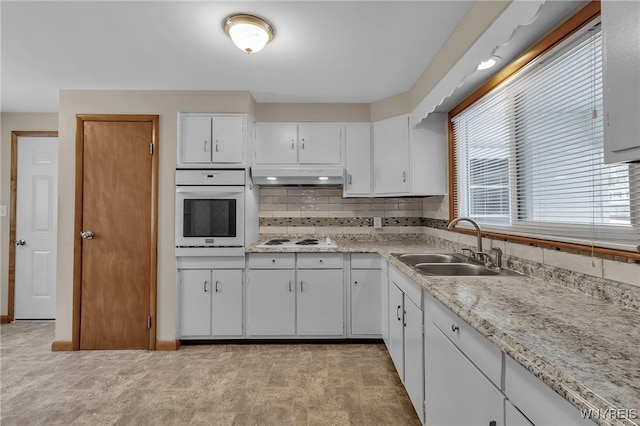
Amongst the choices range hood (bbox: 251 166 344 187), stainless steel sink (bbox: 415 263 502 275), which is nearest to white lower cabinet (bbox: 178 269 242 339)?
range hood (bbox: 251 166 344 187)

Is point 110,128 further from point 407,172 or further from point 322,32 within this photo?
point 407,172

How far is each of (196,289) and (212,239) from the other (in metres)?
0.49

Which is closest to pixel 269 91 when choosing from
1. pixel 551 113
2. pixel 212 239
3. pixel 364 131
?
pixel 364 131

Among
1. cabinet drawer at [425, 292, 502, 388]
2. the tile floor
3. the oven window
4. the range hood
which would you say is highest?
the range hood

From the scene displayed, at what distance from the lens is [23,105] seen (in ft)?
10.8

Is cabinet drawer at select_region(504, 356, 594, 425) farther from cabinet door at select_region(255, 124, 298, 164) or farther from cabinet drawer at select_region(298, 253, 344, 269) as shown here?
cabinet door at select_region(255, 124, 298, 164)

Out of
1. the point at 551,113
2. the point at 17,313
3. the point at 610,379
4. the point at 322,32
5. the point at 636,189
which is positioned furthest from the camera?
the point at 17,313

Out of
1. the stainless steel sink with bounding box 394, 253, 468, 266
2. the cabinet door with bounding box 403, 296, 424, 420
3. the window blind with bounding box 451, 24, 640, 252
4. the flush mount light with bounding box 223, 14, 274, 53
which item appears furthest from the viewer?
the stainless steel sink with bounding box 394, 253, 468, 266

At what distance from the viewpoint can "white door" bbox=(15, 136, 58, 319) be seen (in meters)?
3.52

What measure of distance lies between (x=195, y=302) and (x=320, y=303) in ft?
3.85

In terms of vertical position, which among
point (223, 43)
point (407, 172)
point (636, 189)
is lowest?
Answer: point (636, 189)

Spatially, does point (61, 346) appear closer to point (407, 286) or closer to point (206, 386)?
point (206, 386)

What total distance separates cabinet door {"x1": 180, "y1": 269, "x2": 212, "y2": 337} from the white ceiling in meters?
1.77

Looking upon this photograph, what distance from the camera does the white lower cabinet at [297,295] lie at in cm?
283
